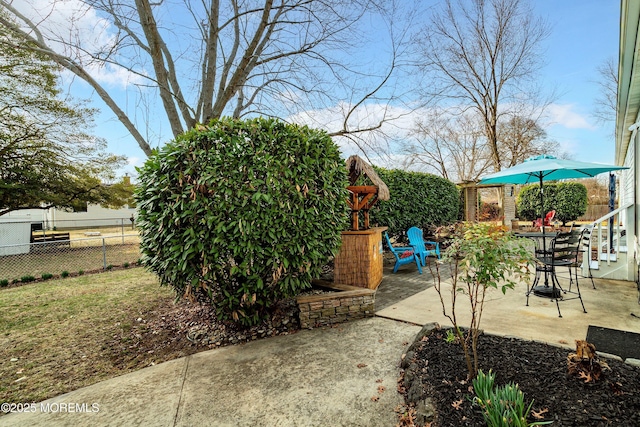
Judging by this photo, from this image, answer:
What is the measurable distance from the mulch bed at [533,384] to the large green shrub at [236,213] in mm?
1610

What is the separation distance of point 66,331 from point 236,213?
9.68 ft

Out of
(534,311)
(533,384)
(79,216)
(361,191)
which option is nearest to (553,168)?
(534,311)

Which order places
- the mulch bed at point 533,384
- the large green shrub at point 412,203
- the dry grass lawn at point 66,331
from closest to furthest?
the mulch bed at point 533,384
the dry grass lawn at point 66,331
the large green shrub at point 412,203

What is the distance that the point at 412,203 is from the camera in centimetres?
909

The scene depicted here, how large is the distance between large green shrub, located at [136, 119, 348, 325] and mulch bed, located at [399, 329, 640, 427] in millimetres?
1610

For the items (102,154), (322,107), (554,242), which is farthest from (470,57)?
(102,154)

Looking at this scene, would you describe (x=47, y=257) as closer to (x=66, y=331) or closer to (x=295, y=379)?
(x=66, y=331)

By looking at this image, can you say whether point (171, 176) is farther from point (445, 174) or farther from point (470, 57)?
point (445, 174)

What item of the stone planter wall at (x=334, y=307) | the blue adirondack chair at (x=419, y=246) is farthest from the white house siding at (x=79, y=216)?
the stone planter wall at (x=334, y=307)

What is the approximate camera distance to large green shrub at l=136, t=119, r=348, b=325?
9.68 feet

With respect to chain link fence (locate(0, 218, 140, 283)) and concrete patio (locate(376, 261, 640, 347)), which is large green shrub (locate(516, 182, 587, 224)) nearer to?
concrete patio (locate(376, 261, 640, 347))

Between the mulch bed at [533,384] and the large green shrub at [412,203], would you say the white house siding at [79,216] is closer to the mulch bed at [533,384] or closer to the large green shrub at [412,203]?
the large green shrub at [412,203]

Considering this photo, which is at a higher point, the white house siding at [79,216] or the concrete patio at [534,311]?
the white house siding at [79,216]

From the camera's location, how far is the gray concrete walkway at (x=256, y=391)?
205 centimetres
